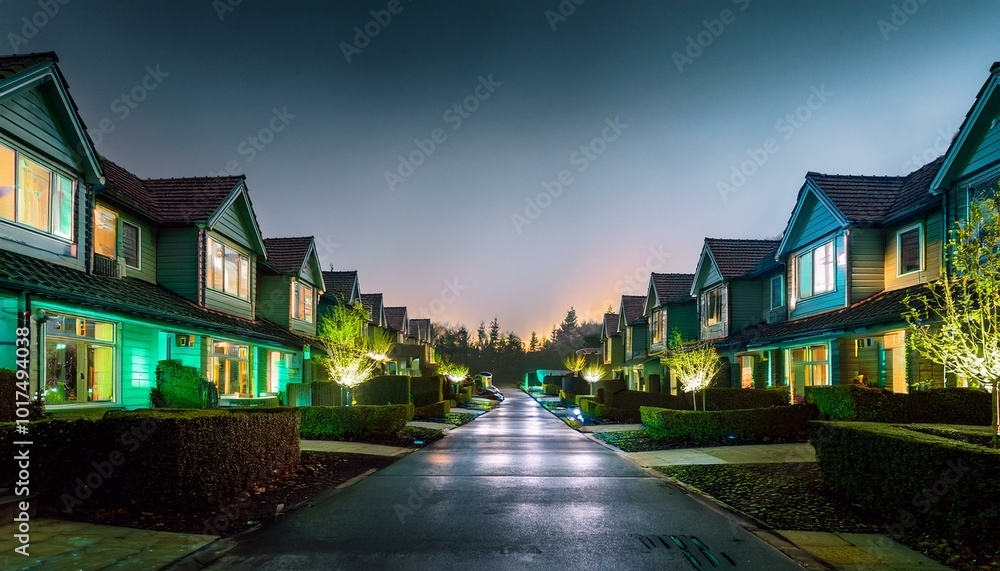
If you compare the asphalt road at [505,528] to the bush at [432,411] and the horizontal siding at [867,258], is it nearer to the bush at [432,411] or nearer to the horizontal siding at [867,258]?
the horizontal siding at [867,258]

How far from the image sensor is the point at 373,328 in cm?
4988

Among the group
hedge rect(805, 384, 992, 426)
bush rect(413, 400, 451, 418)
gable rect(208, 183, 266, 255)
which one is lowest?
bush rect(413, 400, 451, 418)

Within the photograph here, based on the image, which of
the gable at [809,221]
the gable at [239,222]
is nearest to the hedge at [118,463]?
the gable at [239,222]

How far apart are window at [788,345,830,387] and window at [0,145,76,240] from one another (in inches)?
935

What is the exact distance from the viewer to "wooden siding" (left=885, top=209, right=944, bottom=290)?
18.0 meters

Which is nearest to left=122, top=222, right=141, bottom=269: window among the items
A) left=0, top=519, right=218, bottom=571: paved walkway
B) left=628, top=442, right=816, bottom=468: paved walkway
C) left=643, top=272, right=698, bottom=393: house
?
left=0, top=519, right=218, bottom=571: paved walkway

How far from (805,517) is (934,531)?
67.5 inches

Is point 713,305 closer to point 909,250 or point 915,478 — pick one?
point 909,250

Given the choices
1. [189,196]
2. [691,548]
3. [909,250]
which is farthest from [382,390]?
[691,548]

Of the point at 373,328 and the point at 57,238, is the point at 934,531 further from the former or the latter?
the point at 373,328

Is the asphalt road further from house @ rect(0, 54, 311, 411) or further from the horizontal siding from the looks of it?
the horizontal siding

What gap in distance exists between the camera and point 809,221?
2466 cm

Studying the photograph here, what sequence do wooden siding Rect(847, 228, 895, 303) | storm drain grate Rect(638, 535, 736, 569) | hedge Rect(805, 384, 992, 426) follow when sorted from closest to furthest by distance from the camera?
1. storm drain grate Rect(638, 535, 736, 569)
2. hedge Rect(805, 384, 992, 426)
3. wooden siding Rect(847, 228, 895, 303)

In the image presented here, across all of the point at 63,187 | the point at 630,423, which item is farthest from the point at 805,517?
the point at 630,423
